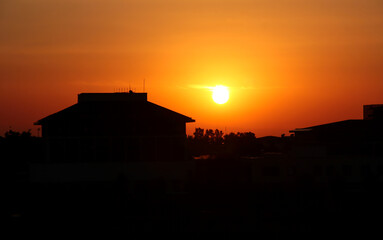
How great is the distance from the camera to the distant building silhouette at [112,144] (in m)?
53.1

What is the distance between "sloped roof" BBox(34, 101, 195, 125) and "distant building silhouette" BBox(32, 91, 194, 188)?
8 centimetres

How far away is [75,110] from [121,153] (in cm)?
493

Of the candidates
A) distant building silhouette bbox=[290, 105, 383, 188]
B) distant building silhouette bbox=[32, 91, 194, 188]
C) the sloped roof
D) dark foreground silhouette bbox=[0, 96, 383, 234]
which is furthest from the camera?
distant building silhouette bbox=[290, 105, 383, 188]

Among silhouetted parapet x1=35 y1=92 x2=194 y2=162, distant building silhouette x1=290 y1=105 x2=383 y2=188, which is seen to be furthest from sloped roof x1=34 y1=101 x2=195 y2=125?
distant building silhouette x1=290 y1=105 x2=383 y2=188

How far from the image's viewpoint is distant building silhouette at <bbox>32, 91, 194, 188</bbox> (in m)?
53.1

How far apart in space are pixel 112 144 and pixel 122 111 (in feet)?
9.35

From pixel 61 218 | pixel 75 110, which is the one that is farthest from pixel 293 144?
pixel 61 218

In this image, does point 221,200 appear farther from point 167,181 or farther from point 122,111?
point 122,111

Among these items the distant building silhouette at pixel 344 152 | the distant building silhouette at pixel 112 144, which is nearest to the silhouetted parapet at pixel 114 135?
the distant building silhouette at pixel 112 144

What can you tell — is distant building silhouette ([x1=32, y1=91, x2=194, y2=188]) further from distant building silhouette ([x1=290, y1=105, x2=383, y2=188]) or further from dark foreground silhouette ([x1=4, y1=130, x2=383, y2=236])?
distant building silhouette ([x1=290, y1=105, x2=383, y2=188])

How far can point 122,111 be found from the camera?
181ft

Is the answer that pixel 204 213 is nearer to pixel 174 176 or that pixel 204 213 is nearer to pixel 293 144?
pixel 174 176

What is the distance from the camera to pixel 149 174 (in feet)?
177

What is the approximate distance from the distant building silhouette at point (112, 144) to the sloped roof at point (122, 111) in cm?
8
